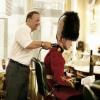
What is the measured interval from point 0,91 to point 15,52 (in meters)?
0.92

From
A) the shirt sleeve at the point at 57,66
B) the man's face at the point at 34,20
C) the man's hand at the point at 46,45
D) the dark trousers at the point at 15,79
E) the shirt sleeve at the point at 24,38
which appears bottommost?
the dark trousers at the point at 15,79

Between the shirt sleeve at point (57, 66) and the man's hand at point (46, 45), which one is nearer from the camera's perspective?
the shirt sleeve at point (57, 66)

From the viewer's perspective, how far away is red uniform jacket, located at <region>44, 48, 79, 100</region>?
228 cm

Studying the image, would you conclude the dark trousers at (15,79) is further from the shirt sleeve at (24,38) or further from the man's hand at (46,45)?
the man's hand at (46,45)

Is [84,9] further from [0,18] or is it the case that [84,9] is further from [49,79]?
[49,79]

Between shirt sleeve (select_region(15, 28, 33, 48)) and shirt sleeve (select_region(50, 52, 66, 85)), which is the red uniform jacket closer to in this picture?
shirt sleeve (select_region(50, 52, 66, 85))

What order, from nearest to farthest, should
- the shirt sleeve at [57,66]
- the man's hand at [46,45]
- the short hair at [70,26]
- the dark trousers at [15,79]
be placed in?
the shirt sleeve at [57,66] → the short hair at [70,26] → the man's hand at [46,45] → the dark trousers at [15,79]

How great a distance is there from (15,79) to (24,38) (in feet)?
1.68

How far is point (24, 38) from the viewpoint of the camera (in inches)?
115

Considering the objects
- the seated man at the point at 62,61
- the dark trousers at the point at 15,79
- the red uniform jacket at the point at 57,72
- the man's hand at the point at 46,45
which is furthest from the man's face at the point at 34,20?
the red uniform jacket at the point at 57,72

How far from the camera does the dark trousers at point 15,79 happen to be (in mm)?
3041

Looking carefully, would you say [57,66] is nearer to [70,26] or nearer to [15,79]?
[70,26]

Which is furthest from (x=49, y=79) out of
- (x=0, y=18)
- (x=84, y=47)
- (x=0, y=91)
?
(x=84, y=47)

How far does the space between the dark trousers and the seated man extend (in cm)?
72
